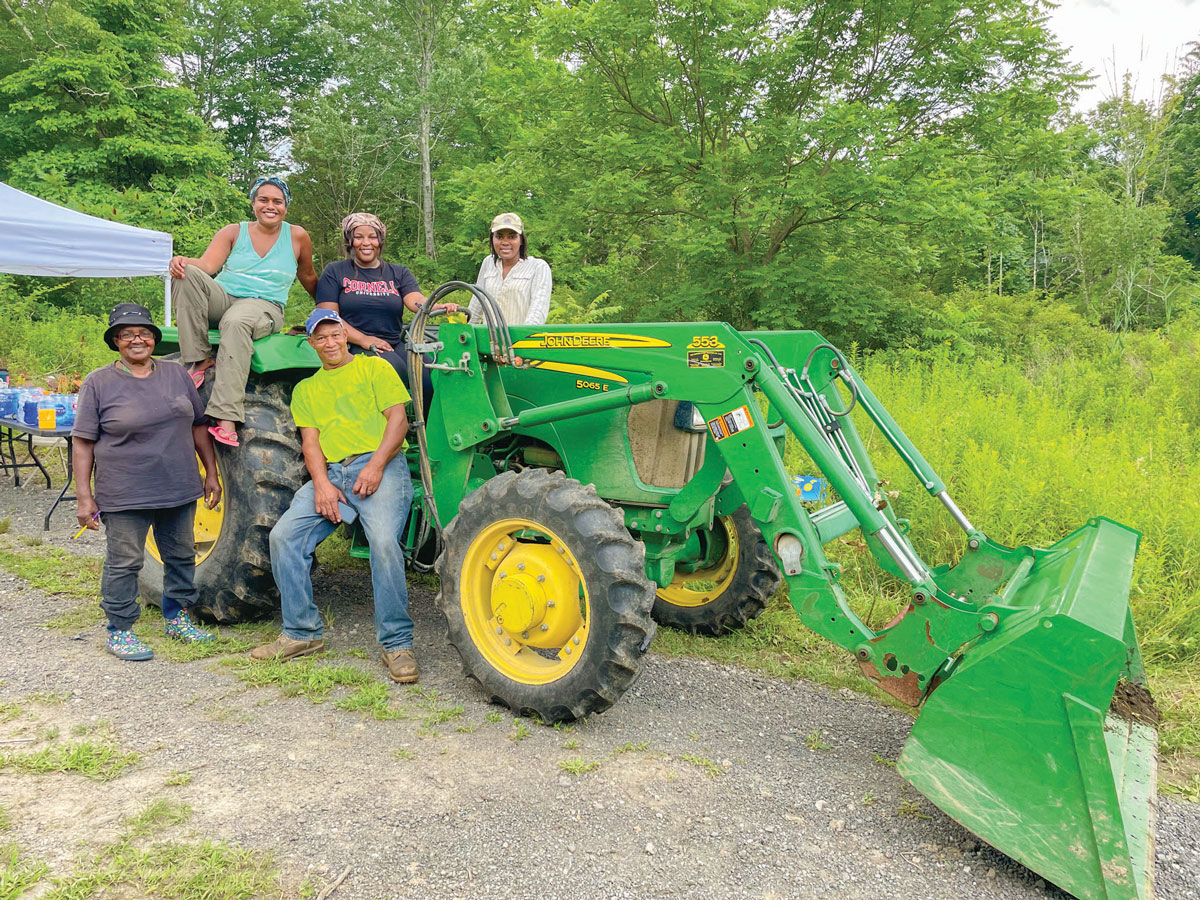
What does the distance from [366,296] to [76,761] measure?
2.71 m

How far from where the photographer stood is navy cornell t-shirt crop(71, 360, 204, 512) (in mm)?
3969

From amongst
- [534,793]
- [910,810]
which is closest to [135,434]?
[534,793]

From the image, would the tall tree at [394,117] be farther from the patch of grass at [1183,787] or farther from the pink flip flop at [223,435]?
the patch of grass at [1183,787]

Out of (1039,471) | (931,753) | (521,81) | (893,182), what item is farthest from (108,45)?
(931,753)

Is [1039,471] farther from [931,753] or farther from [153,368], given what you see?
[153,368]

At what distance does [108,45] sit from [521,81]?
→ 38.6 ft

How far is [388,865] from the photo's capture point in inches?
99.3

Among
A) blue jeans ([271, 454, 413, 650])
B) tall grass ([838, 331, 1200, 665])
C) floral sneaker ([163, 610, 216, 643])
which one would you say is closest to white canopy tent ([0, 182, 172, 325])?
floral sneaker ([163, 610, 216, 643])

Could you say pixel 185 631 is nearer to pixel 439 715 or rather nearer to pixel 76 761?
pixel 76 761

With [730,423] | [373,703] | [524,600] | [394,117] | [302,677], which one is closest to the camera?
[730,423]

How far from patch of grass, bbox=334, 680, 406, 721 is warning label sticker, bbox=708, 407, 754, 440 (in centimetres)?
179

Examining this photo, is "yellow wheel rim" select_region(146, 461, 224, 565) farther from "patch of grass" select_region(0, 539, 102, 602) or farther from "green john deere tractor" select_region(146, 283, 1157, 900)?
"patch of grass" select_region(0, 539, 102, 602)

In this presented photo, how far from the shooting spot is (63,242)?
31.2ft

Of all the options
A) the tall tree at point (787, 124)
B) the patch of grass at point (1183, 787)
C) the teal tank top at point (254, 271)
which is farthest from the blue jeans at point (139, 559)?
the tall tree at point (787, 124)
